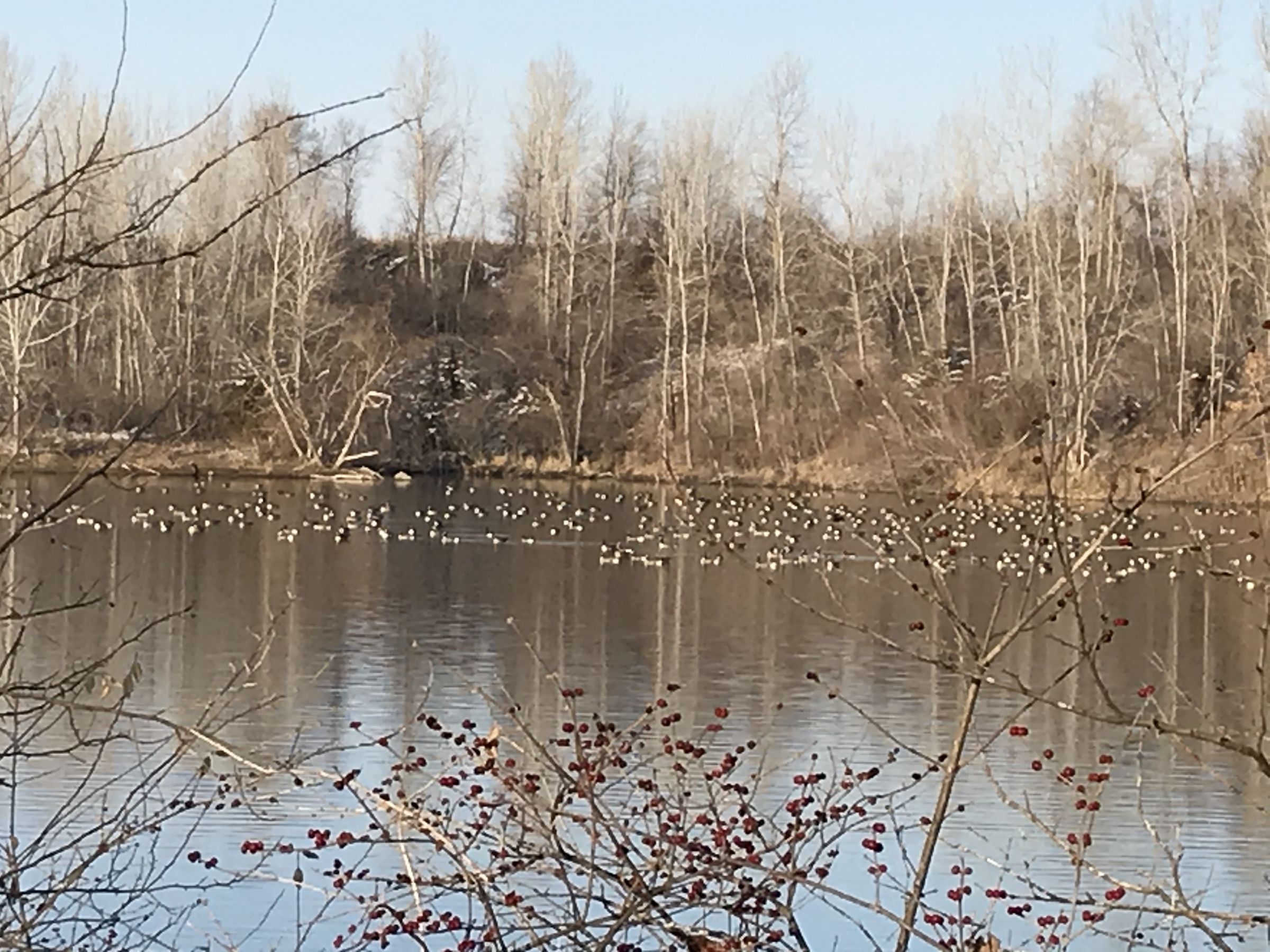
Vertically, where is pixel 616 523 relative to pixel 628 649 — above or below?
above

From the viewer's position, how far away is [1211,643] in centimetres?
1759

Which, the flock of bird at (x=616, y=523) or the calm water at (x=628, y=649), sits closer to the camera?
the calm water at (x=628, y=649)

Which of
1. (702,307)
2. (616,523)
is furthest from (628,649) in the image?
(702,307)

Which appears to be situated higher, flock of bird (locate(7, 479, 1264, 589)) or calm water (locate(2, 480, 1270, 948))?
flock of bird (locate(7, 479, 1264, 589))

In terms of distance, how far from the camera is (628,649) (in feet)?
51.3

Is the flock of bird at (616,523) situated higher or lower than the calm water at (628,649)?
higher

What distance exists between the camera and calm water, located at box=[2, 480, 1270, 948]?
8367 mm

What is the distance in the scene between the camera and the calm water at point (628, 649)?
27.5 feet

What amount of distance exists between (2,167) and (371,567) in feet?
62.6

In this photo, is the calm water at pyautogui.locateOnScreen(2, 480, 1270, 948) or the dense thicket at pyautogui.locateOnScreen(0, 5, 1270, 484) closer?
the calm water at pyautogui.locateOnScreen(2, 480, 1270, 948)

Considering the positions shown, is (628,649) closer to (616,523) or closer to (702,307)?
(616,523)

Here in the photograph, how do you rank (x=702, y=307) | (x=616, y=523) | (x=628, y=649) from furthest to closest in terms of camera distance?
1. (x=702, y=307)
2. (x=616, y=523)
3. (x=628, y=649)

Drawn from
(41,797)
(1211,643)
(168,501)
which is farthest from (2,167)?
(168,501)

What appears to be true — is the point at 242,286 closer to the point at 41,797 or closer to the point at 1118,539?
the point at 41,797
